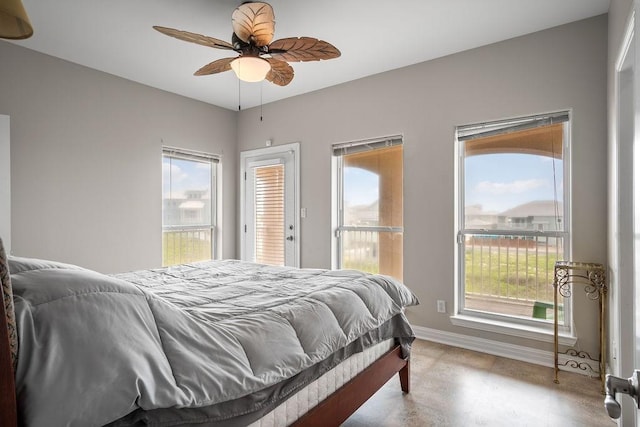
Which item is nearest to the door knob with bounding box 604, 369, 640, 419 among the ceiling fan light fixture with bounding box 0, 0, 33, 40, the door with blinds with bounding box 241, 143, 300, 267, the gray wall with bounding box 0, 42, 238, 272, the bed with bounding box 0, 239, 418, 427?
the bed with bounding box 0, 239, 418, 427

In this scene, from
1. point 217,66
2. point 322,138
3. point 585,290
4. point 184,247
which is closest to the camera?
point 217,66

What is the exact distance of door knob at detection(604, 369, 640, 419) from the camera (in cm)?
66

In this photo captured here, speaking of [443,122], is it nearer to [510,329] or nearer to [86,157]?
[510,329]

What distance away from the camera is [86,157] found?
3.47 m

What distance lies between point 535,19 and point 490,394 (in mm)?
2838

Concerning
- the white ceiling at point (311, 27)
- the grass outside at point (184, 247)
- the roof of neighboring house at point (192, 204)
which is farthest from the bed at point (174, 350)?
the roof of neighboring house at point (192, 204)

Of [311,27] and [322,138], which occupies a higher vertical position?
[311,27]

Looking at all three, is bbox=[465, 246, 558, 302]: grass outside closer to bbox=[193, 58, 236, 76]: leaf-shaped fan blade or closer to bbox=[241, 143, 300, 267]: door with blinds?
bbox=[241, 143, 300, 267]: door with blinds

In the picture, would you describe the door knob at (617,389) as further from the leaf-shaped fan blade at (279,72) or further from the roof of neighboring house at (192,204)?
the roof of neighboring house at (192,204)

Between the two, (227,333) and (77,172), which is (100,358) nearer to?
(227,333)

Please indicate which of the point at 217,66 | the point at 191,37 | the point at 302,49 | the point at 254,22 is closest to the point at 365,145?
the point at 302,49

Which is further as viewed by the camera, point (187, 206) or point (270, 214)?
point (270, 214)

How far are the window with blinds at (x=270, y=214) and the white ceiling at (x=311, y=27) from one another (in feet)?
4.79

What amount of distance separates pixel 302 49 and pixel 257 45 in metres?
0.32
